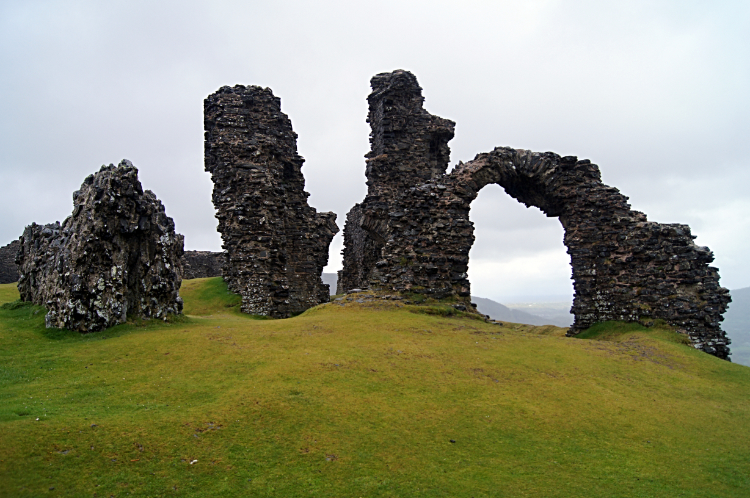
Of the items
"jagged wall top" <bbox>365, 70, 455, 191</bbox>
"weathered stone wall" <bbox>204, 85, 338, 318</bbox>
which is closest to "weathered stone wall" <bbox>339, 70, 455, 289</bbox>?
"jagged wall top" <bbox>365, 70, 455, 191</bbox>

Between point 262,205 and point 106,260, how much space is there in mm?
11406

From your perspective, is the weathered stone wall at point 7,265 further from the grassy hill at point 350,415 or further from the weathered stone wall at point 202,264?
the grassy hill at point 350,415

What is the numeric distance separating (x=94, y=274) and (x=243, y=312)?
11.2 meters

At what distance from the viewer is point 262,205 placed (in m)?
Answer: 22.6

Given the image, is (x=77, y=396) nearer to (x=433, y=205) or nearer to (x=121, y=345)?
(x=121, y=345)

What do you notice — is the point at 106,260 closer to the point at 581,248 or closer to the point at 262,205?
the point at 262,205

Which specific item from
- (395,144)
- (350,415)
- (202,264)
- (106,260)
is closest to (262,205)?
(395,144)

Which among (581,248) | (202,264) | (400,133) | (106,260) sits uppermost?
(400,133)

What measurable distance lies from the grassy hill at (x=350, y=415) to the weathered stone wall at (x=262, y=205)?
9.71 meters

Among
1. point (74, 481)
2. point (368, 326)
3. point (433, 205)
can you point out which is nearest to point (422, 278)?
point (433, 205)

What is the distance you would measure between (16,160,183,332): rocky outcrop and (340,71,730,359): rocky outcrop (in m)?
7.95

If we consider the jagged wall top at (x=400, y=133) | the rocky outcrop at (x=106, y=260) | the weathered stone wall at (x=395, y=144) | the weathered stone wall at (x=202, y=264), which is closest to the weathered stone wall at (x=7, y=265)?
the weathered stone wall at (x=202, y=264)

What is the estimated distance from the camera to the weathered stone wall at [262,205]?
22.2 metres

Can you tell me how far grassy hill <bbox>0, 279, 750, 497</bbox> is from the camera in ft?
19.0
